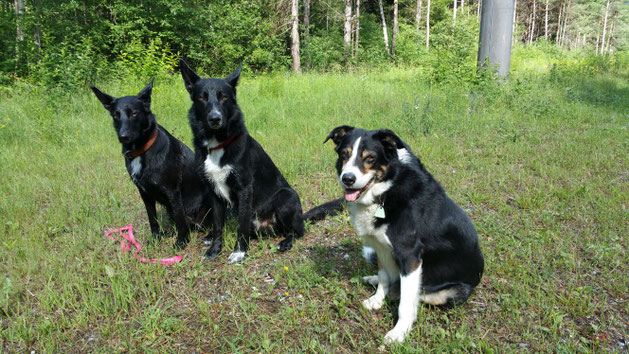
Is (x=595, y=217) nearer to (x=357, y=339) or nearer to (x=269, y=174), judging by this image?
(x=357, y=339)

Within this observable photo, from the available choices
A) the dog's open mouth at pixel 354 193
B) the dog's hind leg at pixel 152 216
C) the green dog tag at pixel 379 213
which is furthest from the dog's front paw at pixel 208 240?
the green dog tag at pixel 379 213

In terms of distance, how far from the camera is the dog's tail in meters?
4.38

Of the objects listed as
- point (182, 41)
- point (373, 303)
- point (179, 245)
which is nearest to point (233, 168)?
point (179, 245)

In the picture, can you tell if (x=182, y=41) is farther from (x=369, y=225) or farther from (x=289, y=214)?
(x=369, y=225)

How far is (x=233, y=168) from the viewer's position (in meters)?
3.60

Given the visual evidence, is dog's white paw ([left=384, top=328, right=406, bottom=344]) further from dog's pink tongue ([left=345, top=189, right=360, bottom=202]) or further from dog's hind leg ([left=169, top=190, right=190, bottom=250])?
dog's hind leg ([left=169, top=190, right=190, bottom=250])

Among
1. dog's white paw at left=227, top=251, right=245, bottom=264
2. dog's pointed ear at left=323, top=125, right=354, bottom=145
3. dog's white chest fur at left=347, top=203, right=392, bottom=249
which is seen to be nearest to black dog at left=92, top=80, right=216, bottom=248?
dog's white paw at left=227, top=251, right=245, bottom=264

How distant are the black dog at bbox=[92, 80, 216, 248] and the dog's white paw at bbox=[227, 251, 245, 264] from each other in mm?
651

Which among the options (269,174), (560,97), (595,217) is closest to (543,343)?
(595,217)

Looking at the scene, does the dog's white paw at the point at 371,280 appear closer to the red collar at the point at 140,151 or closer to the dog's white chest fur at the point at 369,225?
the dog's white chest fur at the point at 369,225

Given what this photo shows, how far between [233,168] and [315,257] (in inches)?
50.1

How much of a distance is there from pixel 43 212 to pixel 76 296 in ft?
7.62

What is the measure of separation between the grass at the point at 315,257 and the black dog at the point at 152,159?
467 mm

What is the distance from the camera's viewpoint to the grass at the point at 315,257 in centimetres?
259
